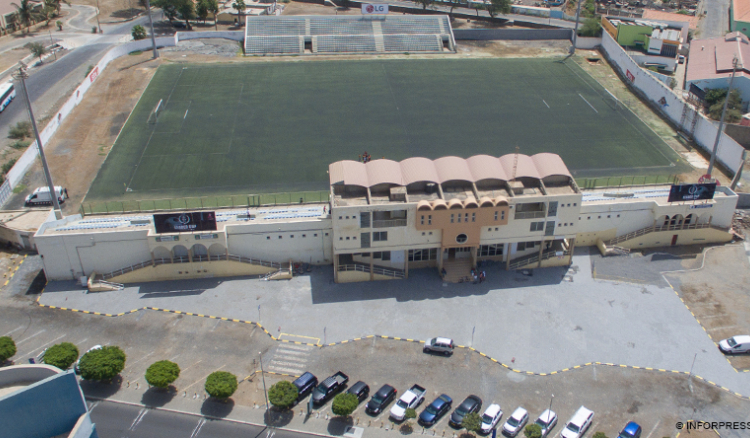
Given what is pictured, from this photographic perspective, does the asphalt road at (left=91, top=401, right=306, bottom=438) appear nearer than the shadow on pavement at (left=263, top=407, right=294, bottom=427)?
Yes

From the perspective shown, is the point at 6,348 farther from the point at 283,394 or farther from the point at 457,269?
the point at 457,269

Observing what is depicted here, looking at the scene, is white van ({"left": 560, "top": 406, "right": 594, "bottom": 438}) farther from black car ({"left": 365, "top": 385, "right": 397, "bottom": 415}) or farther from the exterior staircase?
the exterior staircase

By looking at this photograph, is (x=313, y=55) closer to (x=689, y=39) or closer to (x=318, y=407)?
(x=689, y=39)

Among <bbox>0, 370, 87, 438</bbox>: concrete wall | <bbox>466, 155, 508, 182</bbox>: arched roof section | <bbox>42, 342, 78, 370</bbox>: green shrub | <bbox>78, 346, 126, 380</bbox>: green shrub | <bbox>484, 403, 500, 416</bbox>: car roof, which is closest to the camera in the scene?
<bbox>0, 370, 87, 438</bbox>: concrete wall

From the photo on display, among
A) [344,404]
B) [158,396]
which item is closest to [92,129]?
[158,396]

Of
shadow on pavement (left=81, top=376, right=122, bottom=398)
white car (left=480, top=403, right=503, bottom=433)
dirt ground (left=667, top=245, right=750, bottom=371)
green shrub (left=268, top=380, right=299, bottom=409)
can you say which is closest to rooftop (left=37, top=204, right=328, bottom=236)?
shadow on pavement (left=81, top=376, right=122, bottom=398)

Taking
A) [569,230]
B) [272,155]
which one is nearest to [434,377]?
[569,230]

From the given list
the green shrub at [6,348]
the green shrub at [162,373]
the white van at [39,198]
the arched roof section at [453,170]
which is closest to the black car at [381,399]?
the green shrub at [162,373]
